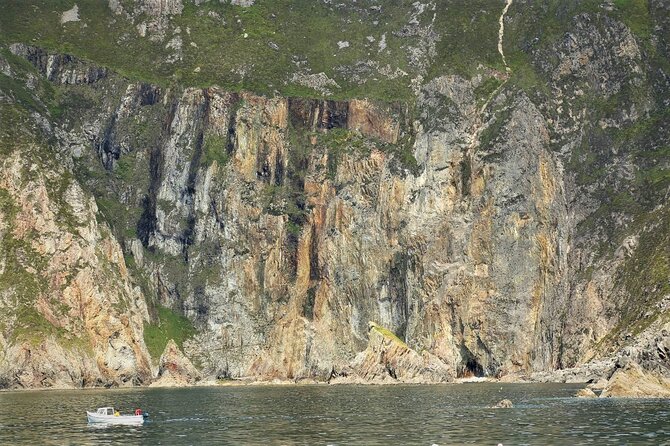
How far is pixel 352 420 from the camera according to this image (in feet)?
391

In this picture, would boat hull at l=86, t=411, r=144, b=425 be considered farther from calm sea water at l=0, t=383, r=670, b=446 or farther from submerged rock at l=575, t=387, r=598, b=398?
submerged rock at l=575, t=387, r=598, b=398

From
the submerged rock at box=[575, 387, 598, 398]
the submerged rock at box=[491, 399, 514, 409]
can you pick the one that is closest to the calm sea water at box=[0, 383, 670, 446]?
the submerged rock at box=[491, 399, 514, 409]

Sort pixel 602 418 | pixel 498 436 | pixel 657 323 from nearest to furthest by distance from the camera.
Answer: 1. pixel 498 436
2. pixel 602 418
3. pixel 657 323

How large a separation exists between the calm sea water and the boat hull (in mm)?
1323

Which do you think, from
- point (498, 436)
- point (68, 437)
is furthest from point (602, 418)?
point (68, 437)

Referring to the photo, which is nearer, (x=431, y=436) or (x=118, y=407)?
(x=431, y=436)

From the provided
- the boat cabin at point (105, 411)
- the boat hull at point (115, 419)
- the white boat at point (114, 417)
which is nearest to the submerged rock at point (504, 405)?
the white boat at point (114, 417)

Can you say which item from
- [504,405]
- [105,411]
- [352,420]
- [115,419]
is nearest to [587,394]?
[504,405]

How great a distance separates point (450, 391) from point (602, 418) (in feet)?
233

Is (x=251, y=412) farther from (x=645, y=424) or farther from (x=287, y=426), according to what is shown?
(x=645, y=424)

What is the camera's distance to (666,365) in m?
154

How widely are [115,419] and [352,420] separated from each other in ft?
89.7

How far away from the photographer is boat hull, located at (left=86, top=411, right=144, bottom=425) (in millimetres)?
120438

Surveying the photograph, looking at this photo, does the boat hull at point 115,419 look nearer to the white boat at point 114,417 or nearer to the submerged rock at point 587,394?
the white boat at point 114,417
